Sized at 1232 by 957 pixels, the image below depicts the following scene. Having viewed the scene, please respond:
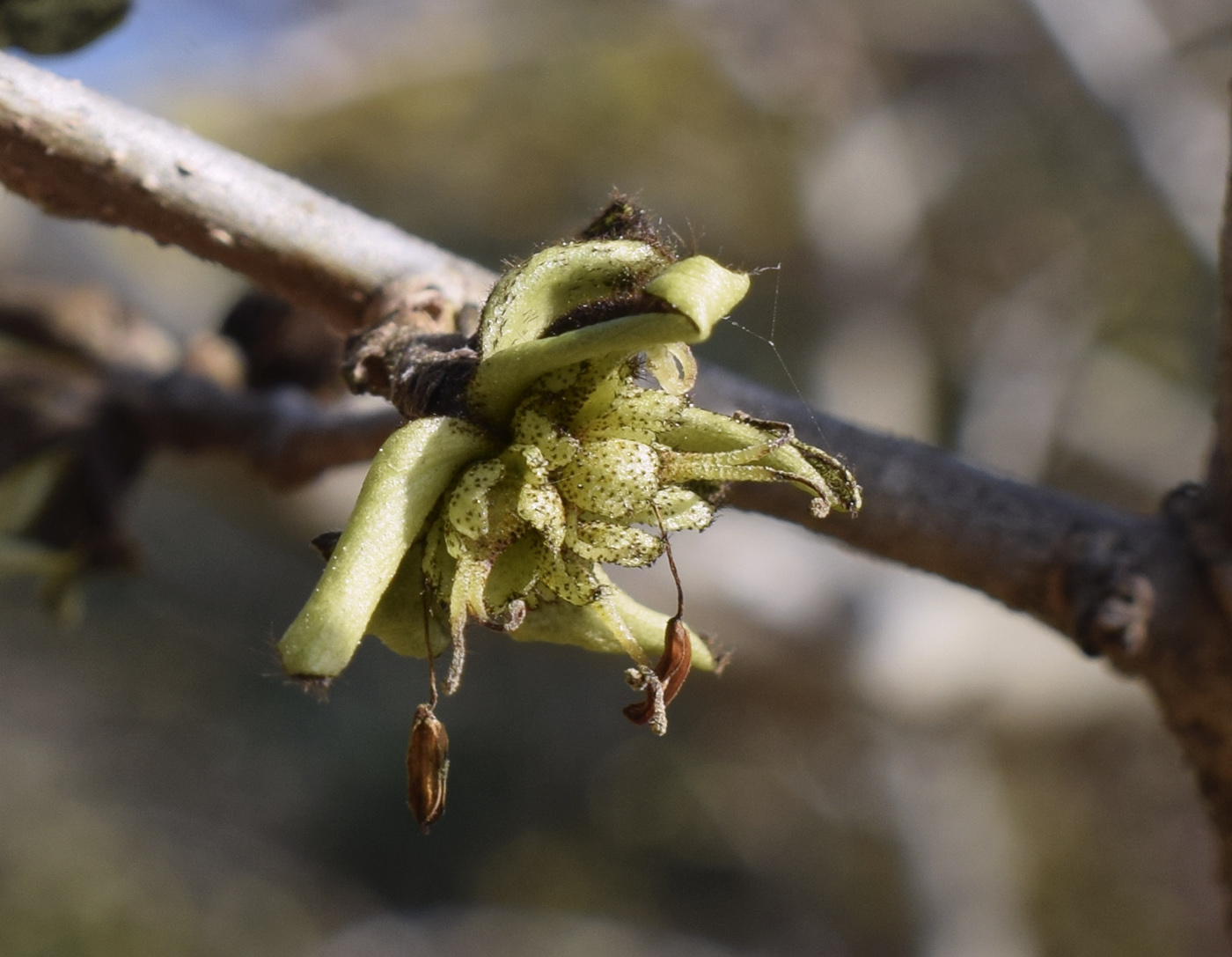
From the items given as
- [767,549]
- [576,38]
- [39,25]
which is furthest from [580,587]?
[576,38]

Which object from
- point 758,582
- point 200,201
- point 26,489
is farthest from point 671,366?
point 758,582

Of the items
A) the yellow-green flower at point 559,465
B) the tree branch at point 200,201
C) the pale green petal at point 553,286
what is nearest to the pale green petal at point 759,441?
the yellow-green flower at point 559,465

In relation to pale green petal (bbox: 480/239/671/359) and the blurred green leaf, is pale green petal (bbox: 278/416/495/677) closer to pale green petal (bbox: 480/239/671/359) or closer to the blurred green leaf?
pale green petal (bbox: 480/239/671/359)

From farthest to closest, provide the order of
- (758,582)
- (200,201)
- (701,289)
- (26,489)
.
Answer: (758,582), (26,489), (200,201), (701,289)

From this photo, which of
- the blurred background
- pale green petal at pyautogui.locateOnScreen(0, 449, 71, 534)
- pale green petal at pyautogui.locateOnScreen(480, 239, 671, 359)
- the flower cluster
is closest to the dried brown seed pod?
the flower cluster

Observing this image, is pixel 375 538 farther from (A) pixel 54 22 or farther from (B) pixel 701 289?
(A) pixel 54 22

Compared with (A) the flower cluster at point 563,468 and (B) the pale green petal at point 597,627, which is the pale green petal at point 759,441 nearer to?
(A) the flower cluster at point 563,468

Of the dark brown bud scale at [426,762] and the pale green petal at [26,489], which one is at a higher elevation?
the dark brown bud scale at [426,762]
